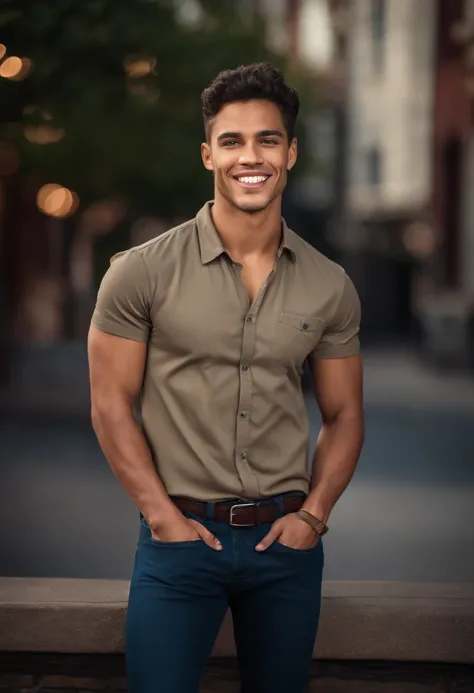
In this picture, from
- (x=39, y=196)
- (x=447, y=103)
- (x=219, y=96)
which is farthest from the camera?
(x=39, y=196)

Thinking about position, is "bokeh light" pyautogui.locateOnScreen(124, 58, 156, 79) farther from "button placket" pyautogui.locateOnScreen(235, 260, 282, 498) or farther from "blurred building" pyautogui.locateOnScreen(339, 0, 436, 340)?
"blurred building" pyautogui.locateOnScreen(339, 0, 436, 340)

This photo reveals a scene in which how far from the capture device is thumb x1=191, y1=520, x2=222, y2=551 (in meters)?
3.08

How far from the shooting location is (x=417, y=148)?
4075cm

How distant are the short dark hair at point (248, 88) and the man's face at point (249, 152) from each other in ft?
0.06

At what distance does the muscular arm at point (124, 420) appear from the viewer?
306 cm

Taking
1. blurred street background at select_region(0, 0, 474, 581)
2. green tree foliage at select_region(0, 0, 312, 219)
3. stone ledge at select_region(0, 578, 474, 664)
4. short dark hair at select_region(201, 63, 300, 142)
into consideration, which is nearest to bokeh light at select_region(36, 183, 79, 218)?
blurred street background at select_region(0, 0, 474, 581)

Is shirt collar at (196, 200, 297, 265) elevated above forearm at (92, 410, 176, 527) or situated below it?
above

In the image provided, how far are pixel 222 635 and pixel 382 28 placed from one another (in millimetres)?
39756

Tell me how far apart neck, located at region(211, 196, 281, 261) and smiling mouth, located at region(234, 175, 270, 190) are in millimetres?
78

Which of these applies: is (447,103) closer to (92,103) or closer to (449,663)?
(92,103)

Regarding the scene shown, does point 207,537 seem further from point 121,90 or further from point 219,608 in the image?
point 121,90

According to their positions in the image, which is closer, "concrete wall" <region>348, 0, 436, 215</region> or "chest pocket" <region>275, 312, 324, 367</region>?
"chest pocket" <region>275, 312, 324, 367</region>

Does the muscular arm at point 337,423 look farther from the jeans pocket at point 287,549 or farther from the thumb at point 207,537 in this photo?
the thumb at point 207,537

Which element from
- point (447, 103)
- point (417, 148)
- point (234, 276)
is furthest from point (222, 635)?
point (417, 148)
